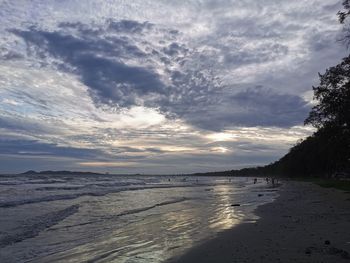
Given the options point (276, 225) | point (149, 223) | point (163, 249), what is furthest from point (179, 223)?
point (163, 249)

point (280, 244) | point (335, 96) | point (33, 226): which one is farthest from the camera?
point (335, 96)

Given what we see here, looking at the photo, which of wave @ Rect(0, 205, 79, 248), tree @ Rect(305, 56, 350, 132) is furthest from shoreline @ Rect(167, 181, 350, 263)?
tree @ Rect(305, 56, 350, 132)

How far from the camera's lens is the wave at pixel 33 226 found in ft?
44.5

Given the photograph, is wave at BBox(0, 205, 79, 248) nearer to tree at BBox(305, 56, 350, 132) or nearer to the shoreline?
the shoreline

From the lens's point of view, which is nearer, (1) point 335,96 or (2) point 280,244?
(2) point 280,244

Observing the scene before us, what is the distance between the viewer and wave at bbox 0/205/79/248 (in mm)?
13570

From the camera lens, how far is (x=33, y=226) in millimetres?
16938

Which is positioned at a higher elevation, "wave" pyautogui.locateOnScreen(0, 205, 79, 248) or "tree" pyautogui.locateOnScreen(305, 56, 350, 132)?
"tree" pyautogui.locateOnScreen(305, 56, 350, 132)

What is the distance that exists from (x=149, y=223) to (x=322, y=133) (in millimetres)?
29987

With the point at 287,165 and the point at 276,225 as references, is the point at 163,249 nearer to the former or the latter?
the point at 276,225

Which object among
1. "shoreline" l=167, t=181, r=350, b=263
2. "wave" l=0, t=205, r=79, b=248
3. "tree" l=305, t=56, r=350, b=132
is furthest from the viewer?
"tree" l=305, t=56, r=350, b=132

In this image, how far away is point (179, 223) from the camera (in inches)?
696

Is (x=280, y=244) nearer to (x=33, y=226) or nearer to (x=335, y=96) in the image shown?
(x=33, y=226)

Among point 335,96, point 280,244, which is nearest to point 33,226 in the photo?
point 280,244
